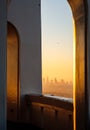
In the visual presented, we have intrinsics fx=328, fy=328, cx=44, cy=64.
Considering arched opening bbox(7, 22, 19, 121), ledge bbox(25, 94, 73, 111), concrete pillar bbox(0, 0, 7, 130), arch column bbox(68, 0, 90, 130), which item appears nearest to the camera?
concrete pillar bbox(0, 0, 7, 130)

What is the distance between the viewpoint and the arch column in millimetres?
4168

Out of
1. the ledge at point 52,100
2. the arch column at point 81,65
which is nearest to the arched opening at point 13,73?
the ledge at point 52,100

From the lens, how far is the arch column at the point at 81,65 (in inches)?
164

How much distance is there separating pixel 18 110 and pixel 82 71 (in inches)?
141

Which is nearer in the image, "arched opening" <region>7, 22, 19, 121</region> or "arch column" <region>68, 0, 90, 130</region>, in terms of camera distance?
"arch column" <region>68, 0, 90, 130</region>

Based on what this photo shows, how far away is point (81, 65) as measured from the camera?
426 cm

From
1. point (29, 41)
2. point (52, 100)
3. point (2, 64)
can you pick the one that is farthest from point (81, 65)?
point (29, 41)

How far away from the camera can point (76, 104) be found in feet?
14.4

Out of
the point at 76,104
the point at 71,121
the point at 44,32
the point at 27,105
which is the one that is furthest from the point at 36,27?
the point at 76,104

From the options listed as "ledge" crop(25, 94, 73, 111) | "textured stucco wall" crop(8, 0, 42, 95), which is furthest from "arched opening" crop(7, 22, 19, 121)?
"ledge" crop(25, 94, 73, 111)

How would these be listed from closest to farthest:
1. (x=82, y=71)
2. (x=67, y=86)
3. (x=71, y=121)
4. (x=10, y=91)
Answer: (x=82, y=71), (x=71, y=121), (x=67, y=86), (x=10, y=91)

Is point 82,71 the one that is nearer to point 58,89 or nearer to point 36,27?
point 58,89

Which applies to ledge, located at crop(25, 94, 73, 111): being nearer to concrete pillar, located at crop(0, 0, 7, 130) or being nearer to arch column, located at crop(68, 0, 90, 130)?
arch column, located at crop(68, 0, 90, 130)

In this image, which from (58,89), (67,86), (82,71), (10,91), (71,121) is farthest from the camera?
(10,91)
